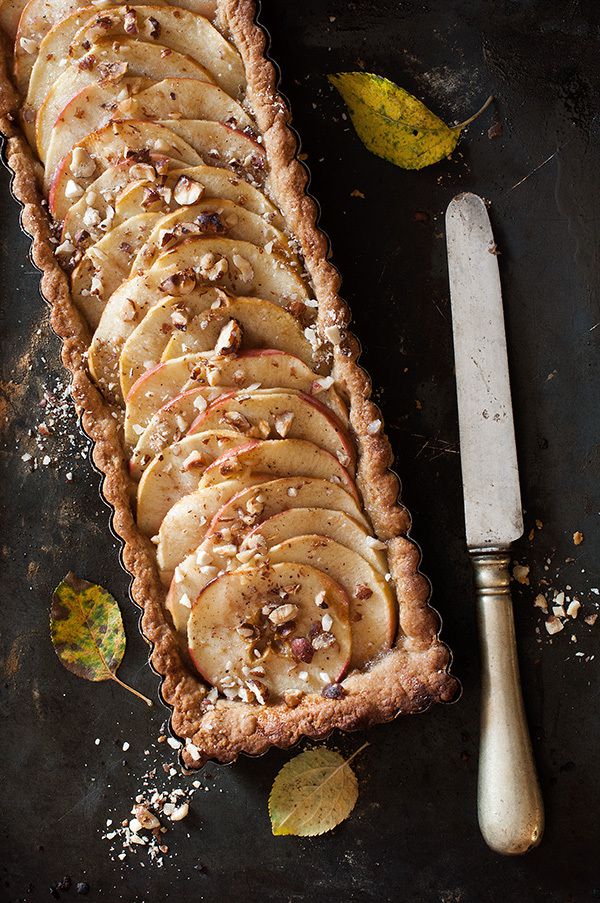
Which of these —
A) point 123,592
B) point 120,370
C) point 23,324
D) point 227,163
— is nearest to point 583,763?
point 123,592

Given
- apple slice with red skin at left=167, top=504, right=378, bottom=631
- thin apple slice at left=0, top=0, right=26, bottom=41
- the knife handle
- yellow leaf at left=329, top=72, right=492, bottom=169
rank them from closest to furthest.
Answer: apple slice with red skin at left=167, top=504, right=378, bottom=631, the knife handle, thin apple slice at left=0, top=0, right=26, bottom=41, yellow leaf at left=329, top=72, right=492, bottom=169

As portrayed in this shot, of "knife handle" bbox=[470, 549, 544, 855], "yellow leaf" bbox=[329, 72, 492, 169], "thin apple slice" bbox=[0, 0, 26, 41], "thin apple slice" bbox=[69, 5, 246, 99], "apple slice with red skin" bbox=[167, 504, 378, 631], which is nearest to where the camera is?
"apple slice with red skin" bbox=[167, 504, 378, 631]

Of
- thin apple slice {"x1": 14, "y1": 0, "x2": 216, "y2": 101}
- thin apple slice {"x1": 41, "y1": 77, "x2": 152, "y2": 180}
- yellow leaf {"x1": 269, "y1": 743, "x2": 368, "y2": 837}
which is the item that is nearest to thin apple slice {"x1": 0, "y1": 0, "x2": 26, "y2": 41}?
thin apple slice {"x1": 14, "y1": 0, "x2": 216, "y2": 101}

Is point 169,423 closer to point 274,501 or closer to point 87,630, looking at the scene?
point 274,501

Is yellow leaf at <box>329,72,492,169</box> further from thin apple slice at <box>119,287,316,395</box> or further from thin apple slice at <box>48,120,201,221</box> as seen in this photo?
thin apple slice at <box>119,287,316,395</box>

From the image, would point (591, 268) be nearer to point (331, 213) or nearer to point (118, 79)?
point (331, 213)

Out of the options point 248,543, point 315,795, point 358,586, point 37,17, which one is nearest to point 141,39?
point 37,17
